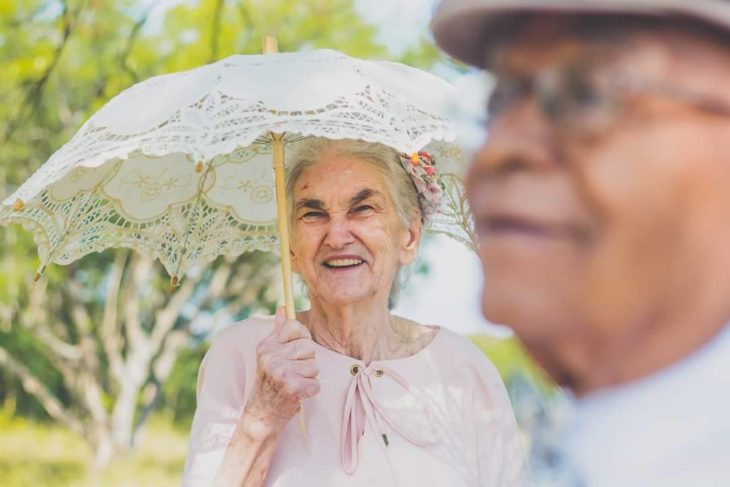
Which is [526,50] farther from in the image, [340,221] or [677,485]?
[340,221]

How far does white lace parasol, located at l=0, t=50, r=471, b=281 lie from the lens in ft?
9.02

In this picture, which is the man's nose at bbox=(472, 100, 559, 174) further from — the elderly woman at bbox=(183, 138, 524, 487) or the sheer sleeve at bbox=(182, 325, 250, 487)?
the sheer sleeve at bbox=(182, 325, 250, 487)

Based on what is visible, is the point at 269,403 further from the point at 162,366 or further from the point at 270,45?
the point at 162,366

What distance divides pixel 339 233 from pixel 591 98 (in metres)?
2.38

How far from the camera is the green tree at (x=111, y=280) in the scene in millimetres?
12320

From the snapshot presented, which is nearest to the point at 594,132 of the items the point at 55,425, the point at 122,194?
the point at 122,194

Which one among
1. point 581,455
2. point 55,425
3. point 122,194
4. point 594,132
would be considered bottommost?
point 55,425

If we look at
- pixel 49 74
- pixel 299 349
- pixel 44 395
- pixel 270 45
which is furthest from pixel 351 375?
pixel 44 395

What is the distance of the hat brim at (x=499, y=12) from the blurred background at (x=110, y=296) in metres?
8.96

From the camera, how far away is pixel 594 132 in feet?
3.03

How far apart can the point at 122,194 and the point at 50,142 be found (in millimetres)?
10170

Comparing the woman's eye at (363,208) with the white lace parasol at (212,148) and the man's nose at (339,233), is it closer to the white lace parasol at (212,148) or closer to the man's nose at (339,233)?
the man's nose at (339,233)

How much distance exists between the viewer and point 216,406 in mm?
3240

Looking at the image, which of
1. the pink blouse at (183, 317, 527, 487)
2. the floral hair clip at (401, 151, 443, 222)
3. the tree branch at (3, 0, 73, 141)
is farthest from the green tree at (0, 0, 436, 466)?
the pink blouse at (183, 317, 527, 487)
